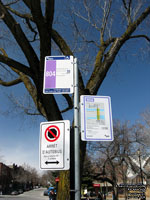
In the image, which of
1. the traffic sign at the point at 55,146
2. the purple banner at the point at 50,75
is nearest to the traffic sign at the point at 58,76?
the purple banner at the point at 50,75

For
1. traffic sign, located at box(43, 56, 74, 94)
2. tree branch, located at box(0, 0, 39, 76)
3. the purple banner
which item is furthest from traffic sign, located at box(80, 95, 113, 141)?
tree branch, located at box(0, 0, 39, 76)

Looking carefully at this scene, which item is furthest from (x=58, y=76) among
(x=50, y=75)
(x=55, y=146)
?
(x=55, y=146)

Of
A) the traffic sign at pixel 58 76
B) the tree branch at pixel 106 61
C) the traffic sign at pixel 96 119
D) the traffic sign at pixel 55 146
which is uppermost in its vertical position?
the tree branch at pixel 106 61

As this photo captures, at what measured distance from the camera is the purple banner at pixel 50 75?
111 inches

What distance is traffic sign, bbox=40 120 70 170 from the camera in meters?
2.28

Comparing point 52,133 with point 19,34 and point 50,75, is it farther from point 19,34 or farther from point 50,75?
point 19,34

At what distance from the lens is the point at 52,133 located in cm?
243

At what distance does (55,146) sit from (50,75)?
101 cm

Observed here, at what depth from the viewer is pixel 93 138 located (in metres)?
2.41

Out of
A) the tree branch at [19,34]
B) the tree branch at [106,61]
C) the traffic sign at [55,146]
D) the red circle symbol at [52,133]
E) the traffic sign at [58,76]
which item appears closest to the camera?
the traffic sign at [55,146]

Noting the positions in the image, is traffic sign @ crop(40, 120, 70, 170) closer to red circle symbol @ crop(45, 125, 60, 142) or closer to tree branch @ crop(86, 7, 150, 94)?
red circle symbol @ crop(45, 125, 60, 142)

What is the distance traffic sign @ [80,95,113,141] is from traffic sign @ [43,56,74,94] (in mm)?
331

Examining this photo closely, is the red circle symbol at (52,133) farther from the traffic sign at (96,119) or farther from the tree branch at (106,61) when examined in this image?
the tree branch at (106,61)

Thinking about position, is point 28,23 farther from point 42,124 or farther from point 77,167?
point 77,167
